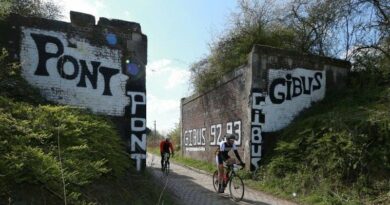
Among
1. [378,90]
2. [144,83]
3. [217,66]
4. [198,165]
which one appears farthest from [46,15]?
[378,90]

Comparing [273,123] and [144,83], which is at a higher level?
[144,83]

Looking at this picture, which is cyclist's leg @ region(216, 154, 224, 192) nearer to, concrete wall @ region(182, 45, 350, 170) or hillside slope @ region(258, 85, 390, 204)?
hillside slope @ region(258, 85, 390, 204)

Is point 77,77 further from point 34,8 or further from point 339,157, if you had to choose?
point 339,157

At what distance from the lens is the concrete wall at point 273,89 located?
16969mm

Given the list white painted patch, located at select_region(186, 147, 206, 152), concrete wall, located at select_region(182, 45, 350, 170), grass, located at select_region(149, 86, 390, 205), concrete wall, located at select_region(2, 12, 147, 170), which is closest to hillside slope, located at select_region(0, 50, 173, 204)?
concrete wall, located at select_region(2, 12, 147, 170)

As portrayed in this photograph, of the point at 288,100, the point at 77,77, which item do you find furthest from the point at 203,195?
the point at 288,100

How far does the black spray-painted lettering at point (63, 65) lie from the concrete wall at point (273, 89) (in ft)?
19.0

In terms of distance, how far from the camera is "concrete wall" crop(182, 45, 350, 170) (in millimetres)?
16969

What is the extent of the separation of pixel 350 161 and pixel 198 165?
1114 centimetres

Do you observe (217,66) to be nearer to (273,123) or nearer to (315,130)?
(273,123)

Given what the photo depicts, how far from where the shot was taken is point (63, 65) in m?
13.1

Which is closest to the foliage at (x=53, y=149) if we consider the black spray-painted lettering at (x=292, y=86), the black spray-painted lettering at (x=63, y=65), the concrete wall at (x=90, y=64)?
the concrete wall at (x=90, y=64)

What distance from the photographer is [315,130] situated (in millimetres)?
14852

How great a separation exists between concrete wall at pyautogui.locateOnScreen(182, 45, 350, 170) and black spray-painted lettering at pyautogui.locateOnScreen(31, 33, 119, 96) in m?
5.78
